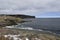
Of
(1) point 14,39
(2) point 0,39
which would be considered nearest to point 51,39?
(1) point 14,39

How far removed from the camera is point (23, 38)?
2825 cm

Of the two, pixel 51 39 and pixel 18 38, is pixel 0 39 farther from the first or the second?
pixel 51 39

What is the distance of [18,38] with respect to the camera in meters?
28.0

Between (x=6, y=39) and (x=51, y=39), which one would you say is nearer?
(x=6, y=39)

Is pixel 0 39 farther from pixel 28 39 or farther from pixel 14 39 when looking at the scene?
pixel 28 39

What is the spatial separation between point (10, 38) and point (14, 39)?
3.02ft

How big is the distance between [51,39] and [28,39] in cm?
393

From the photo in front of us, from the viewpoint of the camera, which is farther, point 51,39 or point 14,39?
point 51,39

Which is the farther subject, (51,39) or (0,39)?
(51,39)

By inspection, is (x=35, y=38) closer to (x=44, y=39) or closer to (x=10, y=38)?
(x=44, y=39)

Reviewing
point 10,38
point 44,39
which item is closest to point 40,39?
point 44,39

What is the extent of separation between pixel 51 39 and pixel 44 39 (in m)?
1.38

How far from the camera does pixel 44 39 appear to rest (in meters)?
28.3

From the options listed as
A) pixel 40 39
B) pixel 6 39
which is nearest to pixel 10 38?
pixel 6 39
